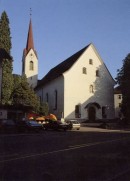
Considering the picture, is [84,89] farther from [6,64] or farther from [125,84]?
[6,64]

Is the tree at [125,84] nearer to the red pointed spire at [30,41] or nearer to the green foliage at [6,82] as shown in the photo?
the green foliage at [6,82]

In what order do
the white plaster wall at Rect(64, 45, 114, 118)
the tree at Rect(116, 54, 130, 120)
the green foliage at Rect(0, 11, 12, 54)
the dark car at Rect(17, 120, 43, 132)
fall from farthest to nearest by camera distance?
the tree at Rect(116, 54, 130, 120), the white plaster wall at Rect(64, 45, 114, 118), the green foliage at Rect(0, 11, 12, 54), the dark car at Rect(17, 120, 43, 132)

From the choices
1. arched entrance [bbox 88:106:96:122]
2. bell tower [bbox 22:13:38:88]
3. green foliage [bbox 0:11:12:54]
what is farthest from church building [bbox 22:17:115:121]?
green foliage [bbox 0:11:12:54]

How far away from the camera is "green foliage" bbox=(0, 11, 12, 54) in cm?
4325

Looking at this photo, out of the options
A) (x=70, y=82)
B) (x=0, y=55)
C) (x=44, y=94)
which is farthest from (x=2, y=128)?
(x=44, y=94)

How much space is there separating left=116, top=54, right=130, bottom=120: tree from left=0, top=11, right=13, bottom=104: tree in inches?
765

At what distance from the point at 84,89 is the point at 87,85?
3.36 feet

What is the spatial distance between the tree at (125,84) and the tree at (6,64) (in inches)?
765

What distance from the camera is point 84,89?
4972 centimetres

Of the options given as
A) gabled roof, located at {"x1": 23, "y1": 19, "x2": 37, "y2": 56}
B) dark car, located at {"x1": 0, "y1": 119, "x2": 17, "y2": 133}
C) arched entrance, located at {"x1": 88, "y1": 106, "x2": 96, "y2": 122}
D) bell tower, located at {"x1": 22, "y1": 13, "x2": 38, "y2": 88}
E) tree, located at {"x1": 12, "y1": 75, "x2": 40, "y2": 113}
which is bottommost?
dark car, located at {"x1": 0, "y1": 119, "x2": 17, "y2": 133}

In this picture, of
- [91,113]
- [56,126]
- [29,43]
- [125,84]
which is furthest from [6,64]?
[125,84]

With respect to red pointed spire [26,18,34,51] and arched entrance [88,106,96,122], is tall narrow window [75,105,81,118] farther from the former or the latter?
red pointed spire [26,18,34,51]

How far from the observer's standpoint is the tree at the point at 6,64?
142 ft

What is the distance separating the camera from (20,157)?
12.0 metres
